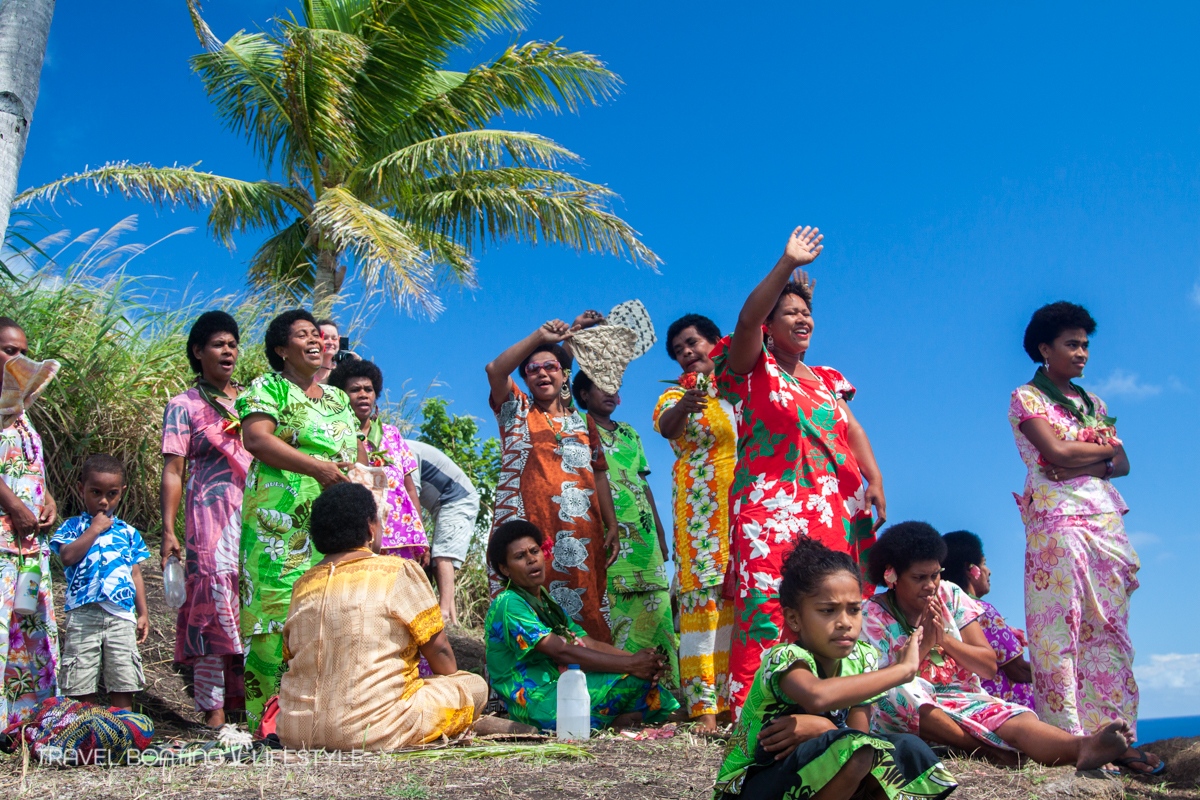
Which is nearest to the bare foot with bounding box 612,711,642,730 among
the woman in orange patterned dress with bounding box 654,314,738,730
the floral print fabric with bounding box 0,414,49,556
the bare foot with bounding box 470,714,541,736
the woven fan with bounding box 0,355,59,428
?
the woman in orange patterned dress with bounding box 654,314,738,730

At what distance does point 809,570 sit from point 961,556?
2925 millimetres

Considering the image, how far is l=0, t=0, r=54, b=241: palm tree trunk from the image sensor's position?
513cm

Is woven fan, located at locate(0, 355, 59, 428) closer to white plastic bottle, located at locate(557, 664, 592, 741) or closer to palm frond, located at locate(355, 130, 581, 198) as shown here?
white plastic bottle, located at locate(557, 664, 592, 741)

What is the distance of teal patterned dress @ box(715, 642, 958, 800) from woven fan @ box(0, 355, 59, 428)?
3.29 metres

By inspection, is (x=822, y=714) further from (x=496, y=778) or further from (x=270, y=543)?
(x=270, y=543)

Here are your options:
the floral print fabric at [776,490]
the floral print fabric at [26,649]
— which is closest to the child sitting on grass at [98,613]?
the floral print fabric at [26,649]

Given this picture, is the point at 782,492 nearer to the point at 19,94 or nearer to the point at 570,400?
the point at 570,400

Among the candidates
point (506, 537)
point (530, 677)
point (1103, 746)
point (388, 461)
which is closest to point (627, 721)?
point (530, 677)

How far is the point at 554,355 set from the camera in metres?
5.47

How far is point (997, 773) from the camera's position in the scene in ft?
11.5

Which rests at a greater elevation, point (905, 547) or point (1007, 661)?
point (905, 547)

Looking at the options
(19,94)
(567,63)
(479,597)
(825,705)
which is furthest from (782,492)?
(567,63)

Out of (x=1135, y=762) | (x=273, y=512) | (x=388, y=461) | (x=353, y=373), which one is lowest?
(x=1135, y=762)

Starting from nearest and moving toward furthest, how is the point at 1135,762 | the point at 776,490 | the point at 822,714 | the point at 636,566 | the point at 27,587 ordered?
Result: the point at 822,714 → the point at 776,490 → the point at 1135,762 → the point at 27,587 → the point at 636,566
